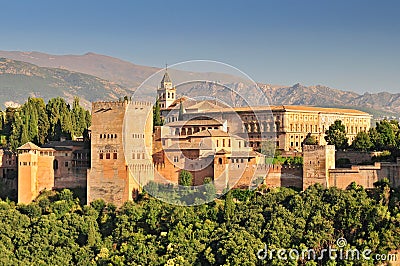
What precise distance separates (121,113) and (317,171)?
886cm

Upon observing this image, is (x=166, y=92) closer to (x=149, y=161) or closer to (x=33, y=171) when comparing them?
(x=149, y=161)

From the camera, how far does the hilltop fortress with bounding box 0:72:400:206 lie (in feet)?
115

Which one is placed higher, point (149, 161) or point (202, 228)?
point (149, 161)

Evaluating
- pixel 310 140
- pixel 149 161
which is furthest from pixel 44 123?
pixel 310 140

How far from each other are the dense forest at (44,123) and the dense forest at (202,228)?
5508mm

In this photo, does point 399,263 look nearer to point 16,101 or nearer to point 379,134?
point 379,134

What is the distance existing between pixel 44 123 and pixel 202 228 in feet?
43.0

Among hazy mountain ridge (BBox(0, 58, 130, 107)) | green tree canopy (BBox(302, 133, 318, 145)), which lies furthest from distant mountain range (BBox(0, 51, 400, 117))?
green tree canopy (BBox(302, 133, 318, 145))

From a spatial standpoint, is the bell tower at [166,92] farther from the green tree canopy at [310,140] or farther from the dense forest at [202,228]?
the green tree canopy at [310,140]

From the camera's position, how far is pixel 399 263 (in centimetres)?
3197

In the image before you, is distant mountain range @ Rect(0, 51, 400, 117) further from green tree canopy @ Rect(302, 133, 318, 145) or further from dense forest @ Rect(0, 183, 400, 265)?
dense forest @ Rect(0, 183, 400, 265)

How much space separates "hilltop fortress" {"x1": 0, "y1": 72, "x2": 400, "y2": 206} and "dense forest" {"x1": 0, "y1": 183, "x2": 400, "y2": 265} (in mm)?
620

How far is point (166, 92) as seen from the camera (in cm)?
4100

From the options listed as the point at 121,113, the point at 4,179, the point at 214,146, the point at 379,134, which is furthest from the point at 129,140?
the point at 379,134
